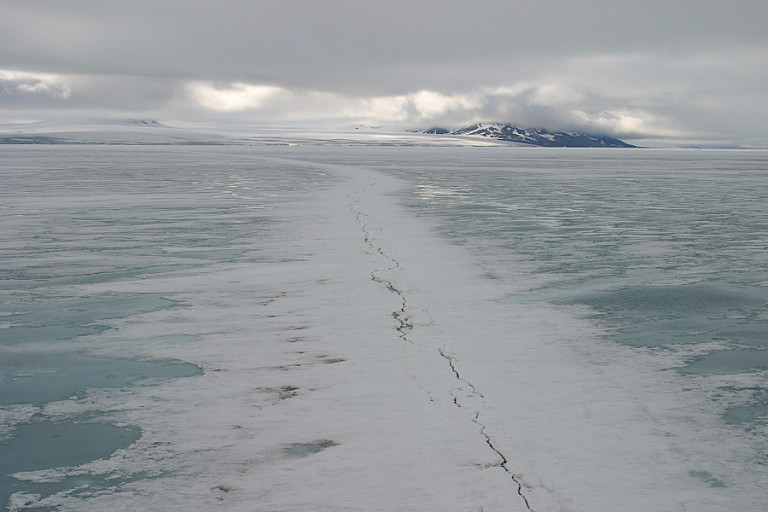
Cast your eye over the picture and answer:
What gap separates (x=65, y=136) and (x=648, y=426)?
381 feet

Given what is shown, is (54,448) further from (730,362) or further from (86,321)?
A: (730,362)

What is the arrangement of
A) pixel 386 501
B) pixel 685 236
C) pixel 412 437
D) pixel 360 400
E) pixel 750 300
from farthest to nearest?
pixel 685 236, pixel 750 300, pixel 360 400, pixel 412 437, pixel 386 501

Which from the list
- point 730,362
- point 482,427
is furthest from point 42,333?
point 730,362

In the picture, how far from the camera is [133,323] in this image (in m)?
5.22

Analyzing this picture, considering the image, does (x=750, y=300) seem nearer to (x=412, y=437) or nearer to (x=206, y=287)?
(x=412, y=437)

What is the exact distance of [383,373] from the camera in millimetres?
4035

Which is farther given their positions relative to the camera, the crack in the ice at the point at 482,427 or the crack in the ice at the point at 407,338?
the crack in the ice at the point at 407,338

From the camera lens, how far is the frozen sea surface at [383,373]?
278cm

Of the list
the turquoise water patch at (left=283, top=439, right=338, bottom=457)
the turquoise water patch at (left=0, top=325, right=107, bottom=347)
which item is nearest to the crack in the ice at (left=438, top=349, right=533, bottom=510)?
the turquoise water patch at (left=283, top=439, right=338, bottom=457)

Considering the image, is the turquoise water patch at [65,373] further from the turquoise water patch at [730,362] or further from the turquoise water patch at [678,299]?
the turquoise water patch at [678,299]

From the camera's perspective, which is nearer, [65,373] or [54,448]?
[54,448]

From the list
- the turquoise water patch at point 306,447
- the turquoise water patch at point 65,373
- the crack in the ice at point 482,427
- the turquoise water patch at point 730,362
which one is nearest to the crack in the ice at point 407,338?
the crack in the ice at point 482,427

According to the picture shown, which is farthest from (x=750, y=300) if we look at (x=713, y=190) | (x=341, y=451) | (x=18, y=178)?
(x=18, y=178)

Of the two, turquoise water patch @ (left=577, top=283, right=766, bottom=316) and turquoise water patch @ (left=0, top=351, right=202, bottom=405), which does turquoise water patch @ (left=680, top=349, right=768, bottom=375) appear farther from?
turquoise water patch @ (left=0, top=351, right=202, bottom=405)
